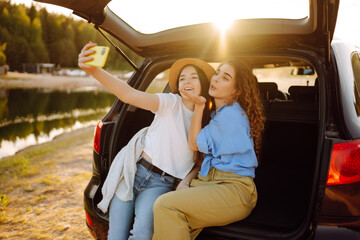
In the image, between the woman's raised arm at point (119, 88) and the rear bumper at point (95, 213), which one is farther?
the rear bumper at point (95, 213)

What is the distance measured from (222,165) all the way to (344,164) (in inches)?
25.6

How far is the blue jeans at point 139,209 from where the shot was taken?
1.86 m

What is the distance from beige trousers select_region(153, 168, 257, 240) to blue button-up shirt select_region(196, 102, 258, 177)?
0.07 m

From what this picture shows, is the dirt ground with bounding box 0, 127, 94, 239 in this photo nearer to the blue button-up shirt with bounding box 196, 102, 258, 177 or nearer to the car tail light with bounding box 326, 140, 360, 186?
the blue button-up shirt with bounding box 196, 102, 258, 177

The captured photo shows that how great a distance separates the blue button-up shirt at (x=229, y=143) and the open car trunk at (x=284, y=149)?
0.37m

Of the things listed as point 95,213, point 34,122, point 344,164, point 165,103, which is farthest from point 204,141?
point 34,122

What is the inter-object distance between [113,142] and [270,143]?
1.85 meters

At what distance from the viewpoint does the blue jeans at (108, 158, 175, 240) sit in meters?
1.86

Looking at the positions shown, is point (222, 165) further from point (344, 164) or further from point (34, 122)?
point (34, 122)

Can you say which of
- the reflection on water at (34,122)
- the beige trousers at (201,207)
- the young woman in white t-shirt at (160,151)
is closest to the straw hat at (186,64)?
the young woman in white t-shirt at (160,151)

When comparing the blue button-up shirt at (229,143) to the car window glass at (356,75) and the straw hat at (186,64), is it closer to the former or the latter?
the straw hat at (186,64)

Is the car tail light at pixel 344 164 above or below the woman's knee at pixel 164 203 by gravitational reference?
Result: above

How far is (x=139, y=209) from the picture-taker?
1.92 meters

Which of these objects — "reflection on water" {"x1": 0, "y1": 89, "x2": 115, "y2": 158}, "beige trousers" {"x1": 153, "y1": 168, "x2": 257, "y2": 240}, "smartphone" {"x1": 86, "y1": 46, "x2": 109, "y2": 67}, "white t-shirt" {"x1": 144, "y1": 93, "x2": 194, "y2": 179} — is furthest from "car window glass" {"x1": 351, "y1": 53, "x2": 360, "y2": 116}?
"reflection on water" {"x1": 0, "y1": 89, "x2": 115, "y2": 158}
